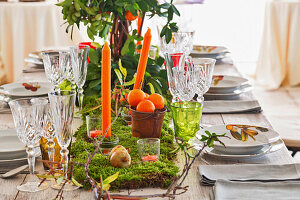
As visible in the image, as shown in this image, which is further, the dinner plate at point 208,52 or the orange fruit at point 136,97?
the dinner plate at point 208,52

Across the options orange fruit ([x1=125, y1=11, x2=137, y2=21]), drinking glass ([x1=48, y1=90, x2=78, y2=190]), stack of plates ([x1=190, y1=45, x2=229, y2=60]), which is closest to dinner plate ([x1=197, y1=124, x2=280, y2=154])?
drinking glass ([x1=48, y1=90, x2=78, y2=190])

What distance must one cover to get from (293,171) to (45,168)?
577mm

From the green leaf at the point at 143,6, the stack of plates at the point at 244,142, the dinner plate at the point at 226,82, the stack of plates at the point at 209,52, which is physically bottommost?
the stack of plates at the point at 244,142

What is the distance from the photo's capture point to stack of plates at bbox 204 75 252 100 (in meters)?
1.77

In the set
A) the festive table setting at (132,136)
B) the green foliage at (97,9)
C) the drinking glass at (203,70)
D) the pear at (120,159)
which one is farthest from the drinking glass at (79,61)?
the pear at (120,159)

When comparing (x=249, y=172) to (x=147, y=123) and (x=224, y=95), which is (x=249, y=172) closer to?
(x=147, y=123)

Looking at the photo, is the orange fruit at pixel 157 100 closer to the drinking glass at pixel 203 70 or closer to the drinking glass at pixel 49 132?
the drinking glass at pixel 203 70

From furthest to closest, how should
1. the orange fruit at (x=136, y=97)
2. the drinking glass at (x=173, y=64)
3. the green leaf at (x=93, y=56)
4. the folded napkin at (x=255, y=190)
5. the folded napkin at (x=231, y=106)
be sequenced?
the green leaf at (x=93, y=56) → the folded napkin at (x=231, y=106) → the drinking glass at (x=173, y=64) → the orange fruit at (x=136, y=97) → the folded napkin at (x=255, y=190)

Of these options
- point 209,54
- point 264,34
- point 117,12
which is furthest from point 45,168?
point 264,34

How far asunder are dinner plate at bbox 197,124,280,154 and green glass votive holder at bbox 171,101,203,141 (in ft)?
0.11

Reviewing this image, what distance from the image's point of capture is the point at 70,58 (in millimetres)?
1437

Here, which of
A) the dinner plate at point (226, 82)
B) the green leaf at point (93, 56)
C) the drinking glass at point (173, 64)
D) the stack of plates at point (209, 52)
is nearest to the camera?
the drinking glass at point (173, 64)

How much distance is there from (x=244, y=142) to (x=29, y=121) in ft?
1.89

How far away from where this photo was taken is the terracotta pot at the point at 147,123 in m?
1.22
